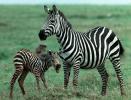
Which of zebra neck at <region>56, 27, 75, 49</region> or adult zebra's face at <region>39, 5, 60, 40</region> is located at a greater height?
adult zebra's face at <region>39, 5, 60, 40</region>

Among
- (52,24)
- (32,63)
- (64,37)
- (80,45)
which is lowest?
(32,63)

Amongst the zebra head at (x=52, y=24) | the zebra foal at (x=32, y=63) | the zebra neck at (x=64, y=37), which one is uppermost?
the zebra head at (x=52, y=24)

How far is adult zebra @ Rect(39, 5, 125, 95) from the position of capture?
13165 millimetres

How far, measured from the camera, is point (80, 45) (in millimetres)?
13594

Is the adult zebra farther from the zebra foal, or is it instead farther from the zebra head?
the zebra foal

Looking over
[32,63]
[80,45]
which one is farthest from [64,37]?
[32,63]

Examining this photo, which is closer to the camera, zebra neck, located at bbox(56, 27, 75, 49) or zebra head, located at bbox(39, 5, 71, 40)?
zebra head, located at bbox(39, 5, 71, 40)

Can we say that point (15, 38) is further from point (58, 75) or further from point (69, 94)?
point (69, 94)

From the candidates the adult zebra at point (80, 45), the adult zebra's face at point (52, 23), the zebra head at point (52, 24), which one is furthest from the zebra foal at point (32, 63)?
the adult zebra's face at point (52, 23)

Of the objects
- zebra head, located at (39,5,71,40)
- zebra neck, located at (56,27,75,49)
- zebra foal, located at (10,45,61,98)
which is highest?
zebra head, located at (39,5,71,40)

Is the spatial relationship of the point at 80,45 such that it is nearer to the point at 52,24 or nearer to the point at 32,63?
the point at 52,24

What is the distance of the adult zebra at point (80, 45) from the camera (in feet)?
43.2

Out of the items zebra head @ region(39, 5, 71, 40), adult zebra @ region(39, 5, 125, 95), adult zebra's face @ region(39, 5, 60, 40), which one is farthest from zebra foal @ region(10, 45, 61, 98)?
adult zebra's face @ region(39, 5, 60, 40)

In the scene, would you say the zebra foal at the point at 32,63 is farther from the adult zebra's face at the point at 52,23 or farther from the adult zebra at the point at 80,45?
the adult zebra's face at the point at 52,23
